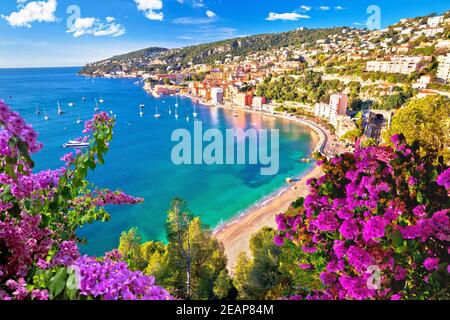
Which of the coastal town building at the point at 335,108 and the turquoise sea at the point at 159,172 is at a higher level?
the coastal town building at the point at 335,108

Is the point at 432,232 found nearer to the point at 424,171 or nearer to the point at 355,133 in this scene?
the point at 424,171

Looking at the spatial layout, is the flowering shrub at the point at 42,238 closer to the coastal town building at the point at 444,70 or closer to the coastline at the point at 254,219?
the coastline at the point at 254,219

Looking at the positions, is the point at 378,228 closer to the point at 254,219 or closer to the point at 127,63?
the point at 254,219

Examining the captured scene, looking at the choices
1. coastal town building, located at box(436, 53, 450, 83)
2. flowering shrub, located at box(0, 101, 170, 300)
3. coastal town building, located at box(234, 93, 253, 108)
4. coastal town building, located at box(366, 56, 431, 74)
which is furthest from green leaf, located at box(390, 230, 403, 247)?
coastal town building, located at box(234, 93, 253, 108)

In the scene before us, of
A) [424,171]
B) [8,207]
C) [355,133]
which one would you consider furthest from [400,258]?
[355,133]

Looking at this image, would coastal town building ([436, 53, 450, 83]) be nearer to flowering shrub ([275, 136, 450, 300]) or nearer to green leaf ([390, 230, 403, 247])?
flowering shrub ([275, 136, 450, 300])

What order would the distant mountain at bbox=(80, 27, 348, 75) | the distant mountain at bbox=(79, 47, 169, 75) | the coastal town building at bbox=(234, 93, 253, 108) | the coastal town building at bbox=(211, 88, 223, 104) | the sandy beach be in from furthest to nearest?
the distant mountain at bbox=(79, 47, 169, 75), the distant mountain at bbox=(80, 27, 348, 75), the coastal town building at bbox=(211, 88, 223, 104), the coastal town building at bbox=(234, 93, 253, 108), the sandy beach

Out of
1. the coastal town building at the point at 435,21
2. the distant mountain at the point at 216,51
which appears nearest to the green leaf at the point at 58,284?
the coastal town building at the point at 435,21
